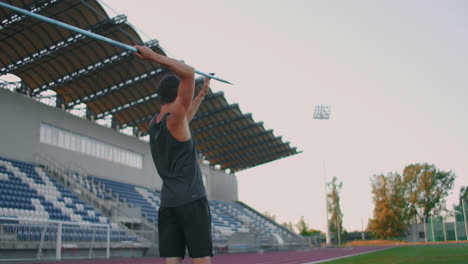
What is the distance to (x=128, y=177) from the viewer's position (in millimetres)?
30266

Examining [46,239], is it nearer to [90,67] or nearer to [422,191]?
[90,67]

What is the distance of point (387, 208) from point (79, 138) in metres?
37.4

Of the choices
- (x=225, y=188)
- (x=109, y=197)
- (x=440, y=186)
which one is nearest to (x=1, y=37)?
(x=109, y=197)

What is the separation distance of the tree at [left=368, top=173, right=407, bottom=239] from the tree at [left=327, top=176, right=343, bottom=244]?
4.72 meters

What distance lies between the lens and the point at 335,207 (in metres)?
56.4

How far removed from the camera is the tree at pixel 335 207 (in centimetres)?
5609

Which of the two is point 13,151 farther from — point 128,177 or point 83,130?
point 128,177

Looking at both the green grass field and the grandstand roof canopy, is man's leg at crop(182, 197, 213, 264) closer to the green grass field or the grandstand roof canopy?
the green grass field

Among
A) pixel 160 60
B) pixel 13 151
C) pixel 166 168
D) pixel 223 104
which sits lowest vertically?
pixel 166 168

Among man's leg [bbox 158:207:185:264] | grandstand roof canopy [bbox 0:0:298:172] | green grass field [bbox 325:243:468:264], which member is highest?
grandstand roof canopy [bbox 0:0:298:172]

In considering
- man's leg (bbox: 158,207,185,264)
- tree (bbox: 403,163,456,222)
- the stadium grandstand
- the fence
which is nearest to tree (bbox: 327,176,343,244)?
tree (bbox: 403,163,456,222)

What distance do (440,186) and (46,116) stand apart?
55456 millimetres

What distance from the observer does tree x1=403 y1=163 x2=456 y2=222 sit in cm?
6094

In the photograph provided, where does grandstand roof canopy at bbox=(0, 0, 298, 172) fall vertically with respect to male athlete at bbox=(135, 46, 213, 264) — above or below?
above
